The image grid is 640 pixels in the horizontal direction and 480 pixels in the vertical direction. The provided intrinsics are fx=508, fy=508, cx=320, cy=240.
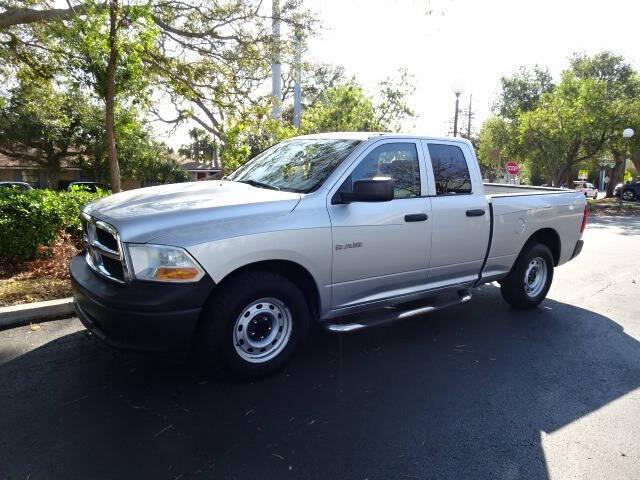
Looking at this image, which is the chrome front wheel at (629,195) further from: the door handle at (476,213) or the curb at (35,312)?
the curb at (35,312)

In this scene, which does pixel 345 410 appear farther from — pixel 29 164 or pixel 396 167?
pixel 29 164

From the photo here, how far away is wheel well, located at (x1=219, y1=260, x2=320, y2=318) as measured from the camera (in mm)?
3785

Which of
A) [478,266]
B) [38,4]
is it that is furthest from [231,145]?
[478,266]

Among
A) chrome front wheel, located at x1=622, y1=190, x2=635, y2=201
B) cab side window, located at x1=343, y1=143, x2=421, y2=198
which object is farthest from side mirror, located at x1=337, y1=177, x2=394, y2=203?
chrome front wheel, located at x1=622, y1=190, x2=635, y2=201

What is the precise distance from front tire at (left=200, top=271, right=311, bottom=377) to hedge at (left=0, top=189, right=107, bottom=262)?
4.41 meters

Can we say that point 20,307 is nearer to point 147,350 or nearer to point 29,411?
point 29,411

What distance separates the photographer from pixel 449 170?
5.11 meters

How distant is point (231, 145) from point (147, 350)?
19.8 ft

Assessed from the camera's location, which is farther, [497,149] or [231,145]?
[497,149]

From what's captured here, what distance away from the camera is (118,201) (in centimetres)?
407

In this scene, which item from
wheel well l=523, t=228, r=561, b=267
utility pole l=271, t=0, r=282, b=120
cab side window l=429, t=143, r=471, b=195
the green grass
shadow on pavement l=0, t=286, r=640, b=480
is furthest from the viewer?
utility pole l=271, t=0, r=282, b=120

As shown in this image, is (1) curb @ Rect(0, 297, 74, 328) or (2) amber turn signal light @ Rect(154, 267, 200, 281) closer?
(2) amber turn signal light @ Rect(154, 267, 200, 281)

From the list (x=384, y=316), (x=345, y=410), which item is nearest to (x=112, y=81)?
(x=384, y=316)

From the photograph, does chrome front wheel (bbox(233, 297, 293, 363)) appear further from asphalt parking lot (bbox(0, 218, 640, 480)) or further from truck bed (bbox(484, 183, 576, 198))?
truck bed (bbox(484, 183, 576, 198))
